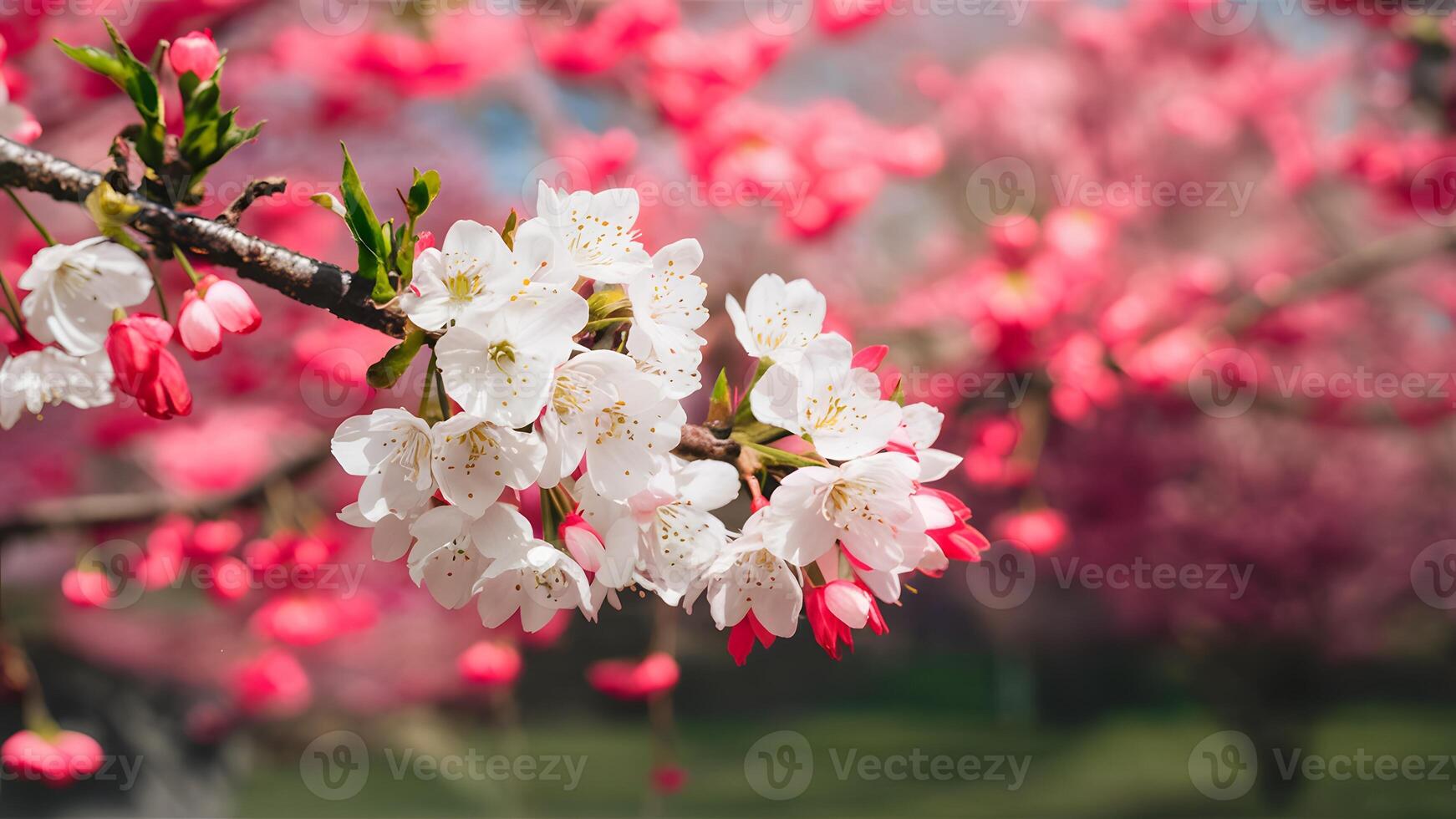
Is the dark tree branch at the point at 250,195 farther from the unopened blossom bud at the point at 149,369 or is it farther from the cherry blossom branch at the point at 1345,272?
the cherry blossom branch at the point at 1345,272

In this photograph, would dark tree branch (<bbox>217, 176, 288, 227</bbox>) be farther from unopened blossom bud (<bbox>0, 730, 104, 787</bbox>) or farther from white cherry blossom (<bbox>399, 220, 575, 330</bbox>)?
unopened blossom bud (<bbox>0, 730, 104, 787</bbox>)

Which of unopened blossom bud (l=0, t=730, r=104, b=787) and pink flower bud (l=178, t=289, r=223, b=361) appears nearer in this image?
pink flower bud (l=178, t=289, r=223, b=361)

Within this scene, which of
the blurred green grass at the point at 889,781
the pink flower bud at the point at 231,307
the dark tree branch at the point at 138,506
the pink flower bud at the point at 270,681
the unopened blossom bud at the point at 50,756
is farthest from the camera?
the blurred green grass at the point at 889,781

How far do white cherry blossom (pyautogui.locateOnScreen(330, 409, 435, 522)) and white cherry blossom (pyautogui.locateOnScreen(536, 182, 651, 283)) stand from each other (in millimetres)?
109

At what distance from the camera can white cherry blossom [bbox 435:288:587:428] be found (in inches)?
16.9

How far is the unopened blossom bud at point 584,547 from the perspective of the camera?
48cm

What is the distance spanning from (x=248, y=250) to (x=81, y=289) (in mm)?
144

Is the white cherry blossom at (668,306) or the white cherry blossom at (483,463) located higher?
the white cherry blossom at (668,306)

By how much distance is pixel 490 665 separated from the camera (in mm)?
1288

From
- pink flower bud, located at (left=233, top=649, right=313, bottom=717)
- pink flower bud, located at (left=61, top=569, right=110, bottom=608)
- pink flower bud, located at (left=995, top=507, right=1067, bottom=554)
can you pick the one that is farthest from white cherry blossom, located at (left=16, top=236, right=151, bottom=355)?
pink flower bud, located at (left=995, top=507, right=1067, bottom=554)

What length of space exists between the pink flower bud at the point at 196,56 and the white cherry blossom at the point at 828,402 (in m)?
0.35

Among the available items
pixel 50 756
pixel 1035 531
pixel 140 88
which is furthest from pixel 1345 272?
pixel 50 756

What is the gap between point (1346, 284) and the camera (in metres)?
1.97

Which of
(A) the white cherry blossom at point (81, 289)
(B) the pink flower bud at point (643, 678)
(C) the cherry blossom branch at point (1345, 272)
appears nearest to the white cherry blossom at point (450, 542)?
(A) the white cherry blossom at point (81, 289)
